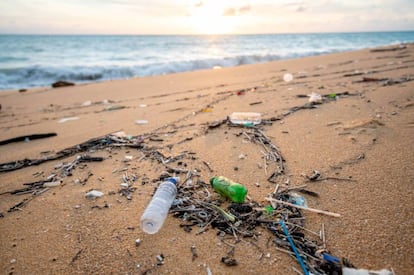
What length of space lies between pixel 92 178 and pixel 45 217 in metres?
0.48

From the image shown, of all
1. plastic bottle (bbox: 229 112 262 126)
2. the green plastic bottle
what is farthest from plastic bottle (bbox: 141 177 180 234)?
plastic bottle (bbox: 229 112 262 126)

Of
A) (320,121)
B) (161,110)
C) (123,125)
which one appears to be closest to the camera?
(320,121)

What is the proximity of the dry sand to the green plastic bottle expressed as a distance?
133 mm

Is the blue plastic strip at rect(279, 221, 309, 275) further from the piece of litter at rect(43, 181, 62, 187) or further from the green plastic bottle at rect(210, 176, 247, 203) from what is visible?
the piece of litter at rect(43, 181, 62, 187)

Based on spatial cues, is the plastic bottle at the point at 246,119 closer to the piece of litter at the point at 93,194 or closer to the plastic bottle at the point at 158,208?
the plastic bottle at the point at 158,208

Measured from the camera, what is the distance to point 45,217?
1.60 meters

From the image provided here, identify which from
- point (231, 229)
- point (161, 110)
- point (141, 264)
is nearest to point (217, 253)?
point (231, 229)

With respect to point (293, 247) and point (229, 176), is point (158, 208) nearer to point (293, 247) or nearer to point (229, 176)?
point (229, 176)

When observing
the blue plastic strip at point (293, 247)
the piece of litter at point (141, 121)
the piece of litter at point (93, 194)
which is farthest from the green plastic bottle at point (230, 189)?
the piece of litter at point (141, 121)

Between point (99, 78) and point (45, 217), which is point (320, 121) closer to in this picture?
point (45, 217)

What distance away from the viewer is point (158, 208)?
152 cm

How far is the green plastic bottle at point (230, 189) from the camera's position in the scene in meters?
1.56

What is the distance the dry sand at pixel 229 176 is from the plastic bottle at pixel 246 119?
156mm

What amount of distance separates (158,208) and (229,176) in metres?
0.65
